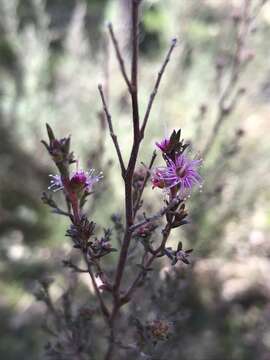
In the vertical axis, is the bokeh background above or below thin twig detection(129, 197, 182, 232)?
above

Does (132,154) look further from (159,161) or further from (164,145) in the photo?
(159,161)

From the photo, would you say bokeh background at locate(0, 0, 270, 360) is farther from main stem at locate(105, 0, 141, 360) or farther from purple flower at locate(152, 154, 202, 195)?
purple flower at locate(152, 154, 202, 195)

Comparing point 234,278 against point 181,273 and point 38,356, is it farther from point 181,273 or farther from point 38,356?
point 181,273

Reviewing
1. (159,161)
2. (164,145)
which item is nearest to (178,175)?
(164,145)

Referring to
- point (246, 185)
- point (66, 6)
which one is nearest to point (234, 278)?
point (246, 185)

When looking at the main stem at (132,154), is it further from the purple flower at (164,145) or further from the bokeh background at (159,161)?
the bokeh background at (159,161)

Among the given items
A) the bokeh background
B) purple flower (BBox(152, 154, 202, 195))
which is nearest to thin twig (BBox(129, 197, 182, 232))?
purple flower (BBox(152, 154, 202, 195))

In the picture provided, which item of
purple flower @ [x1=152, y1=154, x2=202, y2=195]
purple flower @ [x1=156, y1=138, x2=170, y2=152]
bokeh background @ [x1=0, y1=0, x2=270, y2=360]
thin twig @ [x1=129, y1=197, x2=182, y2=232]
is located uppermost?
bokeh background @ [x1=0, y1=0, x2=270, y2=360]
